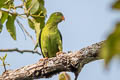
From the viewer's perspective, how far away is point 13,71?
276 centimetres

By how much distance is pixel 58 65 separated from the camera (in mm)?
2566

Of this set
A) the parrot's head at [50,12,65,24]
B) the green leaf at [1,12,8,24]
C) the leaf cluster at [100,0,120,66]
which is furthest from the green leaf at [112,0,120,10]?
the parrot's head at [50,12,65,24]

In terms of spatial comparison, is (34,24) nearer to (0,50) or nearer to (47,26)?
(0,50)

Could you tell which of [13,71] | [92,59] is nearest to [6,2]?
[13,71]

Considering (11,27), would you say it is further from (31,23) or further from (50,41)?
(50,41)

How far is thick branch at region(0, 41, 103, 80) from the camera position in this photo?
2471 millimetres

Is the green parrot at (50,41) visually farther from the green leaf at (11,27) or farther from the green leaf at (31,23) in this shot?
the green leaf at (11,27)

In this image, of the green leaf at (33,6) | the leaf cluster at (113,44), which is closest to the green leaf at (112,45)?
the leaf cluster at (113,44)

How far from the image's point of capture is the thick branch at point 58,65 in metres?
2.47

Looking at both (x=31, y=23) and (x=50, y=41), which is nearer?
(x=31, y=23)

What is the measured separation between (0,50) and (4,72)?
15.3 inches

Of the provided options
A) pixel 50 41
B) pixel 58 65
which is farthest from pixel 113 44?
pixel 50 41

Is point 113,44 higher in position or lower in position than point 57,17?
higher

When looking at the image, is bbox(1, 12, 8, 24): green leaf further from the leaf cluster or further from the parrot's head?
the parrot's head
